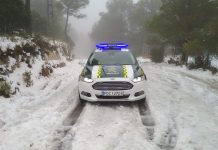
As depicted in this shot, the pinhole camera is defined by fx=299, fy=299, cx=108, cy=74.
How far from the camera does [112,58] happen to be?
10.5 meters

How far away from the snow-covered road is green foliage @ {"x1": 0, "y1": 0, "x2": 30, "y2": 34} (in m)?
8.72

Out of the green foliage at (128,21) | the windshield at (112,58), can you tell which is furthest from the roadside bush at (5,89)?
the green foliage at (128,21)

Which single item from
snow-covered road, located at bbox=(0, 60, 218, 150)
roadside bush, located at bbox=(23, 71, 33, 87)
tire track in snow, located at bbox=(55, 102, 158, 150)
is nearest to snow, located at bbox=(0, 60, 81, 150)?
snow-covered road, located at bbox=(0, 60, 218, 150)

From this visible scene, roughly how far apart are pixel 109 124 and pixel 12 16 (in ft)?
47.9

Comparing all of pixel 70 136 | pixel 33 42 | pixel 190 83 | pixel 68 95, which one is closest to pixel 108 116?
pixel 70 136

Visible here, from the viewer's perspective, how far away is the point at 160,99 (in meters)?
9.88

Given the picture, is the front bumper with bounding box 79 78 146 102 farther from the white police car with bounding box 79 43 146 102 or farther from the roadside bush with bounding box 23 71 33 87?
the roadside bush with bounding box 23 71 33 87

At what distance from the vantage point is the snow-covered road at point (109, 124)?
19.5 ft

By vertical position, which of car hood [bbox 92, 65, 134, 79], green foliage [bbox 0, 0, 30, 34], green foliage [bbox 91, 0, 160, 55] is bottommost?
car hood [bbox 92, 65, 134, 79]

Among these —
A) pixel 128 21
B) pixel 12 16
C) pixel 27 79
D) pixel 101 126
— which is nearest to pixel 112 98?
pixel 101 126

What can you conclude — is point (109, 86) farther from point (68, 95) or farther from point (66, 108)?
point (68, 95)

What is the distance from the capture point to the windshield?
33.6ft

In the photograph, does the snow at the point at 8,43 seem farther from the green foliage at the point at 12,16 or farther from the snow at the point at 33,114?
the green foliage at the point at 12,16

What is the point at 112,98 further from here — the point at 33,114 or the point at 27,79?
the point at 27,79
